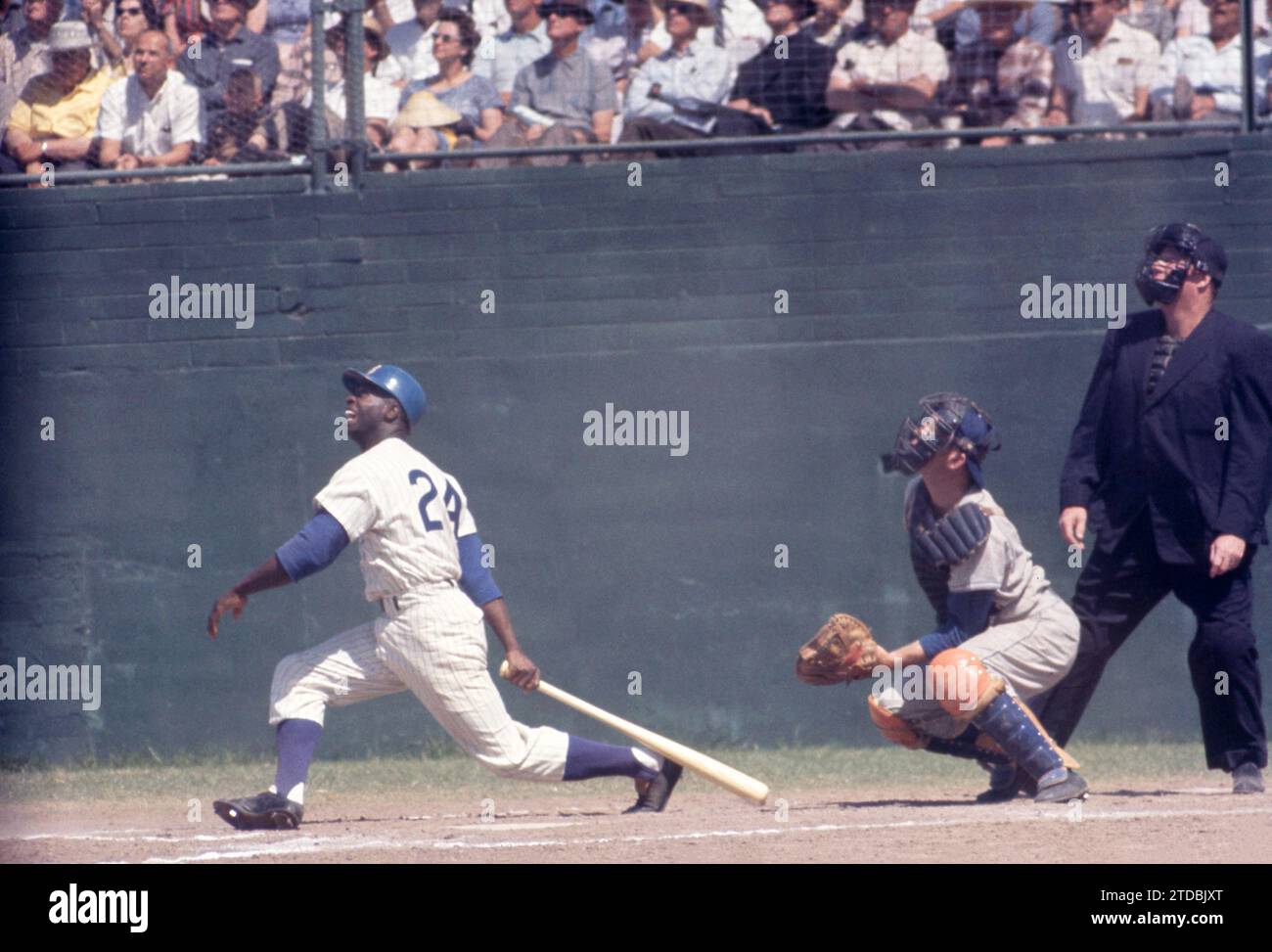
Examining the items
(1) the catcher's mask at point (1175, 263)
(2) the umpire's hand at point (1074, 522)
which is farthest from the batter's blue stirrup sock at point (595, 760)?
(1) the catcher's mask at point (1175, 263)

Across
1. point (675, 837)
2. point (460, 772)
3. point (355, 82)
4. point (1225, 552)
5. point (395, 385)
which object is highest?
point (355, 82)

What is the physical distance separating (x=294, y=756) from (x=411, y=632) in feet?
1.80

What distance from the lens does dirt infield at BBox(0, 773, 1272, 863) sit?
5184 mm

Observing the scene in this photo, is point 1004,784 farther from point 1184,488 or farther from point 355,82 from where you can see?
point 355,82

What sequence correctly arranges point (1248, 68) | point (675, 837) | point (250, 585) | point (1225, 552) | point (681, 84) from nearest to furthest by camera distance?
point (675, 837) < point (250, 585) < point (1225, 552) < point (1248, 68) < point (681, 84)

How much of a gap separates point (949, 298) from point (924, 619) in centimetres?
145

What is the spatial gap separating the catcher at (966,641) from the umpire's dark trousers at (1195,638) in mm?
346

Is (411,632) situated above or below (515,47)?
below

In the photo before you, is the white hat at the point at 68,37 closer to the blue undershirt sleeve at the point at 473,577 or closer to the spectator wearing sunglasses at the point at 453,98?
the spectator wearing sunglasses at the point at 453,98

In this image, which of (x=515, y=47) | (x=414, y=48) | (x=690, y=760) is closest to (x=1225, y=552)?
(x=690, y=760)

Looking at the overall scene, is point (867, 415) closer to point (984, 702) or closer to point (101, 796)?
point (984, 702)

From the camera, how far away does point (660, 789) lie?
6340 millimetres

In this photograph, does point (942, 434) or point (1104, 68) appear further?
point (1104, 68)

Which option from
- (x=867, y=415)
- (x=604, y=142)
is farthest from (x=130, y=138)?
(x=867, y=415)
